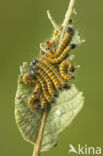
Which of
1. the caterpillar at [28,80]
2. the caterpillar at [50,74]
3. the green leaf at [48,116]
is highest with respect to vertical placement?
the caterpillar at [50,74]

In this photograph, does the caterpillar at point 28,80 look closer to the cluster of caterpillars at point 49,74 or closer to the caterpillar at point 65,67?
the cluster of caterpillars at point 49,74

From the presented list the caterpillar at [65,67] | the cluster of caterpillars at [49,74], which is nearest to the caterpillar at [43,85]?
the cluster of caterpillars at [49,74]

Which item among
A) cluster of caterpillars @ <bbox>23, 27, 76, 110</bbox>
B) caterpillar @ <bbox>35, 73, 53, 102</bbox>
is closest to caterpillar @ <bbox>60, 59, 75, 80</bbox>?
cluster of caterpillars @ <bbox>23, 27, 76, 110</bbox>

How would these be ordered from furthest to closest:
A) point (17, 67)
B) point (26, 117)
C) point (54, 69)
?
point (17, 67) → point (54, 69) → point (26, 117)

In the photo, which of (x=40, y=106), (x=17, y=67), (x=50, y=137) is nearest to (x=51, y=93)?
(x=40, y=106)

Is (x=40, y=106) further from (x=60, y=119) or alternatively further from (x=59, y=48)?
(x=59, y=48)

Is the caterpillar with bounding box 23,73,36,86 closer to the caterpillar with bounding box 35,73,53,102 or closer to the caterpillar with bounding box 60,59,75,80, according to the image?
the caterpillar with bounding box 35,73,53,102

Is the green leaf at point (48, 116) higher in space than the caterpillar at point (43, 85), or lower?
lower

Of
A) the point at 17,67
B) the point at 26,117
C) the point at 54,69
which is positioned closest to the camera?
the point at 26,117
